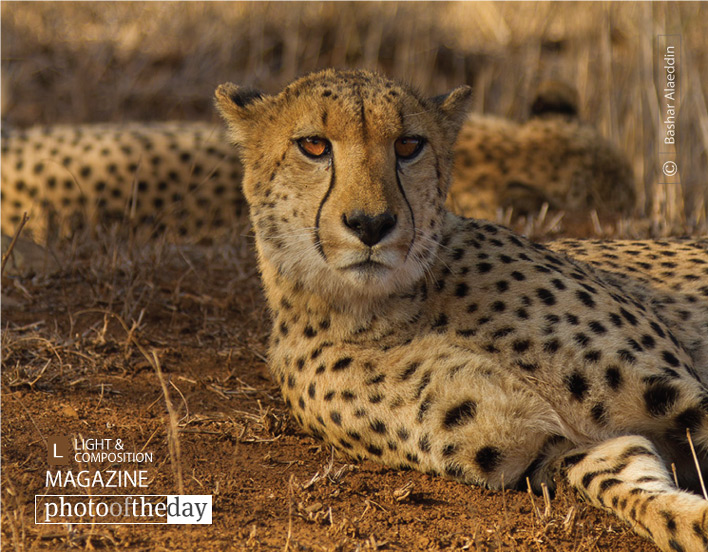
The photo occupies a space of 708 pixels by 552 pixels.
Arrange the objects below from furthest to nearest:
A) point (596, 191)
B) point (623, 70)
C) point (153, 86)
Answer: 1. point (153, 86)
2. point (623, 70)
3. point (596, 191)

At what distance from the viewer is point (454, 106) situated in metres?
2.96

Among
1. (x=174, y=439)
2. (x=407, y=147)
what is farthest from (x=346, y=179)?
(x=174, y=439)

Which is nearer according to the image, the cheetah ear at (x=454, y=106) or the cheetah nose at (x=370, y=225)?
the cheetah nose at (x=370, y=225)

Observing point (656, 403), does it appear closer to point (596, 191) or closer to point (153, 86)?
point (596, 191)

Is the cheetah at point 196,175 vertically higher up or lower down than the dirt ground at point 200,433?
higher up

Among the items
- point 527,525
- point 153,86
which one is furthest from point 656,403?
point 153,86

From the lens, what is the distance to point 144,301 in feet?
12.8

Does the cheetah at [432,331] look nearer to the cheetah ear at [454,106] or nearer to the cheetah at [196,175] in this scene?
the cheetah ear at [454,106]

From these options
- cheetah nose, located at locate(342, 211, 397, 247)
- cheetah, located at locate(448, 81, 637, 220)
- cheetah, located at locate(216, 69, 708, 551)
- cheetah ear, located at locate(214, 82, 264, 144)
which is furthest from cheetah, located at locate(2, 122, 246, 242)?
cheetah nose, located at locate(342, 211, 397, 247)

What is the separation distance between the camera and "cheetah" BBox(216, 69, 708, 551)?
2.40 meters

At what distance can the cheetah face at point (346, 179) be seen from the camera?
2410 mm

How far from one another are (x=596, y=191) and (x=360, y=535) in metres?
4.25

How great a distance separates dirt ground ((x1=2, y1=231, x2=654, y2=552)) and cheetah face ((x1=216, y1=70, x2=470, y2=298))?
0.53 meters

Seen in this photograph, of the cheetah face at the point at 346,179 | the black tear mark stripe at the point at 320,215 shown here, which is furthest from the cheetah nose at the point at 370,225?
the black tear mark stripe at the point at 320,215
